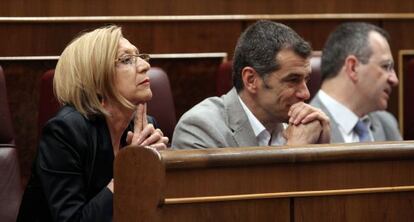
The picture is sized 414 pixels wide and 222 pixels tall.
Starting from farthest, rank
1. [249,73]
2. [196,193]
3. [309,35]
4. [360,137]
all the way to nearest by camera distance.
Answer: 1. [309,35]
2. [360,137]
3. [249,73]
4. [196,193]

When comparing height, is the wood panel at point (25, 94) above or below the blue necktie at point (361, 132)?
above

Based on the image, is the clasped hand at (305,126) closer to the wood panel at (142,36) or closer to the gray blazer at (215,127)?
the gray blazer at (215,127)

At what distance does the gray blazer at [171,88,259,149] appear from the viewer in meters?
1.18

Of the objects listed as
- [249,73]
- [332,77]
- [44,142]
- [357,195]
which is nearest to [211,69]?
[332,77]

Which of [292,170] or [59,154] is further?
[59,154]

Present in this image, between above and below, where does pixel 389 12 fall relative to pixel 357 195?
above

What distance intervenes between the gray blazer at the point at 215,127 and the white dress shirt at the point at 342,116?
358 millimetres

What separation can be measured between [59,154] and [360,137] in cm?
66

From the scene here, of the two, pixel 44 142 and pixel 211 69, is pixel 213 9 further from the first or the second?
pixel 44 142

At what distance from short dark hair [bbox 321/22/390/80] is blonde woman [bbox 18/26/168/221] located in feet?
1.69

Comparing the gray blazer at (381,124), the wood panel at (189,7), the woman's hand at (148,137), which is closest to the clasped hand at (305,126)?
the woman's hand at (148,137)

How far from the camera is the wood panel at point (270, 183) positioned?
2.77 feet

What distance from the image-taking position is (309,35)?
1670mm

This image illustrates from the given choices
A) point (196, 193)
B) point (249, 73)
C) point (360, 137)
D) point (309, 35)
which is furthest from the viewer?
point (309, 35)
